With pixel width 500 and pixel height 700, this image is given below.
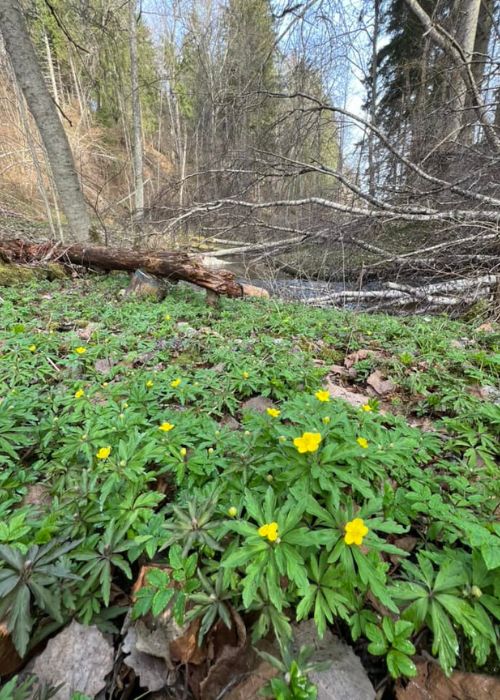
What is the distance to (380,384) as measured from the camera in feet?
7.44

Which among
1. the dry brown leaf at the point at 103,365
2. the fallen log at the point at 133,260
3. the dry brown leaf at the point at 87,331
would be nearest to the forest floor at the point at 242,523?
the dry brown leaf at the point at 103,365

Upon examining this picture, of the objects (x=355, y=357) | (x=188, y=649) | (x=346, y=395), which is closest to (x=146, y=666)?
(x=188, y=649)

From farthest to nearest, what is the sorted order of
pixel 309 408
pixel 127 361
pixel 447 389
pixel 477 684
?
pixel 127 361 < pixel 447 389 < pixel 309 408 < pixel 477 684

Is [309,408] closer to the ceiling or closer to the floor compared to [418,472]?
closer to the ceiling

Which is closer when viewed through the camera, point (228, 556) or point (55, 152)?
point (228, 556)

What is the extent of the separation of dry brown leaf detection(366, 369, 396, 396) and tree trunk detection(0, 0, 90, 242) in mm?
5662

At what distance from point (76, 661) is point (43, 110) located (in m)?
6.76

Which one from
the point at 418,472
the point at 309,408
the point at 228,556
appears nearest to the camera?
the point at 228,556

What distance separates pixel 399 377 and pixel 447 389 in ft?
1.11

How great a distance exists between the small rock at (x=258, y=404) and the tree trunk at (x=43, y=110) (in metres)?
5.37

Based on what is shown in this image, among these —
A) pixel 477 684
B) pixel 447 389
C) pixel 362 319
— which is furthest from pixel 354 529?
pixel 362 319

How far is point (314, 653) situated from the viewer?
84cm

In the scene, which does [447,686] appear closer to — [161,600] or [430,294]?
[161,600]

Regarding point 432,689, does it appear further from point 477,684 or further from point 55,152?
point 55,152
